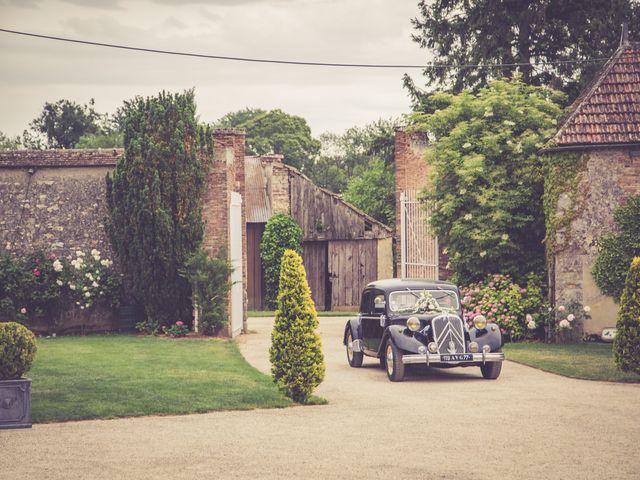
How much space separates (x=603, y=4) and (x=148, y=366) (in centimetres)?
2076

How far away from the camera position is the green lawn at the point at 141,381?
12375 millimetres

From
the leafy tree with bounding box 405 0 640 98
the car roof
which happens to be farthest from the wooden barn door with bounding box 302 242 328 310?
the car roof

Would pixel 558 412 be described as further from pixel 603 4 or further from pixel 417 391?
pixel 603 4

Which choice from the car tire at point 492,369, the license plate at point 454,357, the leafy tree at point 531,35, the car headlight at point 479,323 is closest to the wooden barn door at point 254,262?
the leafy tree at point 531,35

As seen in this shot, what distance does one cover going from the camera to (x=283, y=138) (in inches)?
2478

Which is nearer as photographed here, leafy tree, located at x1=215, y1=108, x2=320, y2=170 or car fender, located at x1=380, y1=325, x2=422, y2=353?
car fender, located at x1=380, y1=325, x2=422, y2=353

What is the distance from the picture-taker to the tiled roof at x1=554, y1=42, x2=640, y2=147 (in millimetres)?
20344

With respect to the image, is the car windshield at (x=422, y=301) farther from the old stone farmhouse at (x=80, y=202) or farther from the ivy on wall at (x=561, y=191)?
the old stone farmhouse at (x=80, y=202)

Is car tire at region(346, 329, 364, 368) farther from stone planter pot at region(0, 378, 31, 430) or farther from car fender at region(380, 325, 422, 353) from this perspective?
stone planter pot at region(0, 378, 31, 430)

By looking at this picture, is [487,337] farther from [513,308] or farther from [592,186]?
[592,186]

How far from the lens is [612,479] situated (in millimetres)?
8570

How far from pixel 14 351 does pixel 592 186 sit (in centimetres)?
1336

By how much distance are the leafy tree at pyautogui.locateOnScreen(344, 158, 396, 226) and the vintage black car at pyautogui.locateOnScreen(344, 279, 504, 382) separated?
25.8 meters

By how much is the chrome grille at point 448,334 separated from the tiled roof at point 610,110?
265 inches
